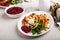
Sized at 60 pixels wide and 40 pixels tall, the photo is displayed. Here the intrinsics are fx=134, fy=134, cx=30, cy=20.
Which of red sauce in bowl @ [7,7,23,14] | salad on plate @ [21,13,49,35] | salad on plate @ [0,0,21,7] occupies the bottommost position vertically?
salad on plate @ [21,13,49,35]

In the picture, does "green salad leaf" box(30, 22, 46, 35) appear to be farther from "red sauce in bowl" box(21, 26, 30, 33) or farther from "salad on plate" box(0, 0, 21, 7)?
"salad on plate" box(0, 0, 21, 7)

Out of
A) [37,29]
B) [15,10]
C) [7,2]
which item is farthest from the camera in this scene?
[7,2]

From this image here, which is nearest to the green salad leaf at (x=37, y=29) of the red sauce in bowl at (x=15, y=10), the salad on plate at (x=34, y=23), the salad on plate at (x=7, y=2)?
the salad on plate at (x=34, y=23)

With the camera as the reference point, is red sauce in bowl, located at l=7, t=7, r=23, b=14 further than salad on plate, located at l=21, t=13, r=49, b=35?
Yes

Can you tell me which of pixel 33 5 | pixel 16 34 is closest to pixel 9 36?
pixel 16 34

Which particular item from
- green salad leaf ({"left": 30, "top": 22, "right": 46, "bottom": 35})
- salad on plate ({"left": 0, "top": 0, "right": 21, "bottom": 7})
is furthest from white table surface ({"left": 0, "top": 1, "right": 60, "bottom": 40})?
salad on plate ({"left": 0, "top": 0, "right": 21, "bottom": 7})

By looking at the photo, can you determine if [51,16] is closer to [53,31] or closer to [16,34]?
[53,31]

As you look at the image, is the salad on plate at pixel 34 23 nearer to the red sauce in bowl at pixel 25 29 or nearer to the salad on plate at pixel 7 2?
the red sauce in bowl at pixel 25 29

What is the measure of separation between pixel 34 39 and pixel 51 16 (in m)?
0.17

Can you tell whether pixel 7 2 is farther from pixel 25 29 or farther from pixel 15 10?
pixel 25 29

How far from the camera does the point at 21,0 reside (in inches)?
35.7

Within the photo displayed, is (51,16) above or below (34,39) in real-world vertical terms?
above

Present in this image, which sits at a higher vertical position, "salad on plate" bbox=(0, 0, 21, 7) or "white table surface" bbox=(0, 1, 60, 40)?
"salad on plate" bbox=(0, 0, 21, 7)

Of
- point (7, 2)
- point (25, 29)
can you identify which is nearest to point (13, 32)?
point (25, 29)
